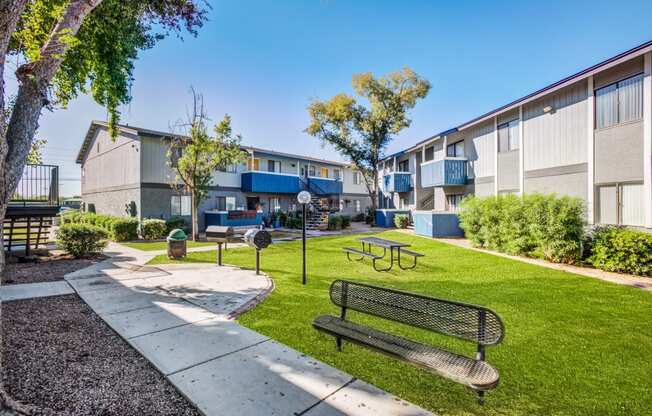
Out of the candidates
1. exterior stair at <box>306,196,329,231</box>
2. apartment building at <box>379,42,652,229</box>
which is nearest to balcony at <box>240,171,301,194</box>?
exterior stair at <box>306,196,329,231</box>

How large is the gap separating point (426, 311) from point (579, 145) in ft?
42.6

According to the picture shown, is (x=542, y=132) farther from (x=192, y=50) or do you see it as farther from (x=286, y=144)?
(x=286, y=144)

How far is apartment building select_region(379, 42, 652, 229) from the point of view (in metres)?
10.0

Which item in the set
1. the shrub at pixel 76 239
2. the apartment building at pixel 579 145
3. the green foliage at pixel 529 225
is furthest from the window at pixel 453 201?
the shrub at pixel 76 239

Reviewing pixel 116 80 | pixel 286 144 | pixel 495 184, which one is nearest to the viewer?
pixel 116 80

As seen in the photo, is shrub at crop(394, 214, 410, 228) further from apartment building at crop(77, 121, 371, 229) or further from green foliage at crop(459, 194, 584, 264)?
green foliage at crop(459, 194, 584, 264)

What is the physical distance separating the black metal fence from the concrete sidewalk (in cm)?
588

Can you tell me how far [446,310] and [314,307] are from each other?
315 centimetres

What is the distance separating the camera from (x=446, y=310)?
3393 millimetres

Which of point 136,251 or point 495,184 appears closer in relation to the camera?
point 136,251

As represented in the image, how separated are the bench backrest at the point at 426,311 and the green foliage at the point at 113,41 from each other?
28.9ft

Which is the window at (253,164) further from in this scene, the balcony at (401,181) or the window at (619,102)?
the window at (619,102)

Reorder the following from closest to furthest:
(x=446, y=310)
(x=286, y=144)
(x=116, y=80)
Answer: (x=446, y=310) < (x=116, y=80) < (x=286, y=144)

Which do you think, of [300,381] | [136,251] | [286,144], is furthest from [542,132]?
[286,144]
